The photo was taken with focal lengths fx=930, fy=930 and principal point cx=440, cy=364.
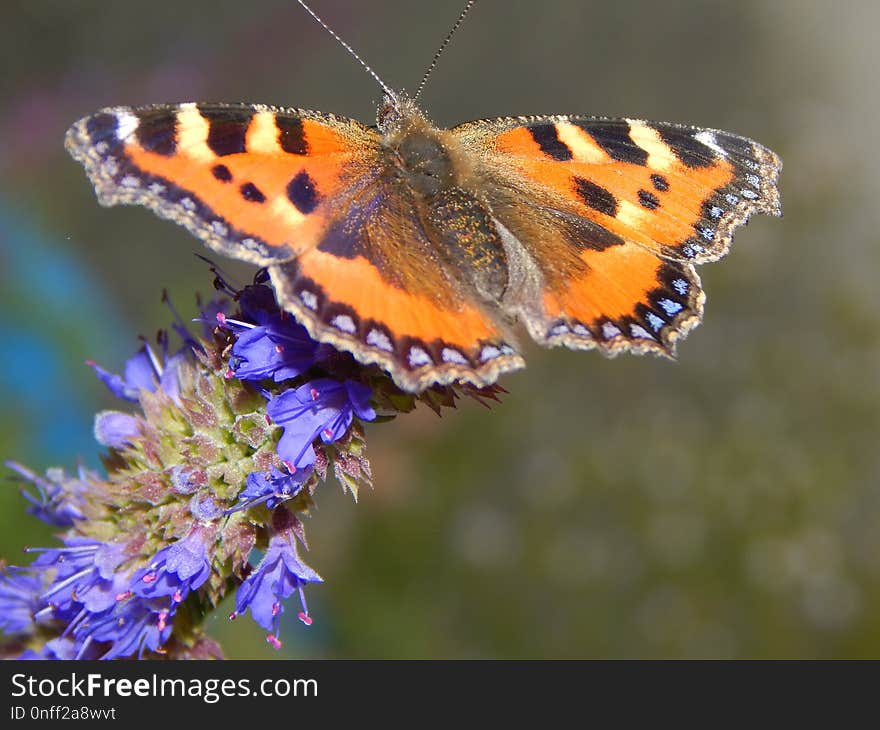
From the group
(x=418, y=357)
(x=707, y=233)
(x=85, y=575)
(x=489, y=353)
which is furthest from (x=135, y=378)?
(x=707, y=233)

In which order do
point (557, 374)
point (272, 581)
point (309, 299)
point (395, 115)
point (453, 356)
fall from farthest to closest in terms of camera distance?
point (557, 374)
point (395, 115)
point (272, 581)
point (453, 356)
point (309, 299)

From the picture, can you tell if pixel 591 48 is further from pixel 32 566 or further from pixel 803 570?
pixel 32 566

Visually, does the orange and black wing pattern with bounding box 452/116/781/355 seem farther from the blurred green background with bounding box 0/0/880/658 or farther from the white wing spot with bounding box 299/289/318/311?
the blurred green background with bounding box 0/0/880/658

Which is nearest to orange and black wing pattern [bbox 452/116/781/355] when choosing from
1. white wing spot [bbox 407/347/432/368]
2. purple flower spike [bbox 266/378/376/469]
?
white wing spot [bbox 407/347/432/368]

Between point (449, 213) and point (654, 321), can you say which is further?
point (449, 213)

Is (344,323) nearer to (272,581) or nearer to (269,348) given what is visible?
(269,348)

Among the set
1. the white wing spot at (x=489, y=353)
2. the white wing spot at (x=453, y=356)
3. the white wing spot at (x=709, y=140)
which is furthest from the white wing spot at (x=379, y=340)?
the white wing spot at (x=709, y=140)

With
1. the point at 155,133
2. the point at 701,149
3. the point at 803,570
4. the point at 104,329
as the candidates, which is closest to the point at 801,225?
the point at 803,570
